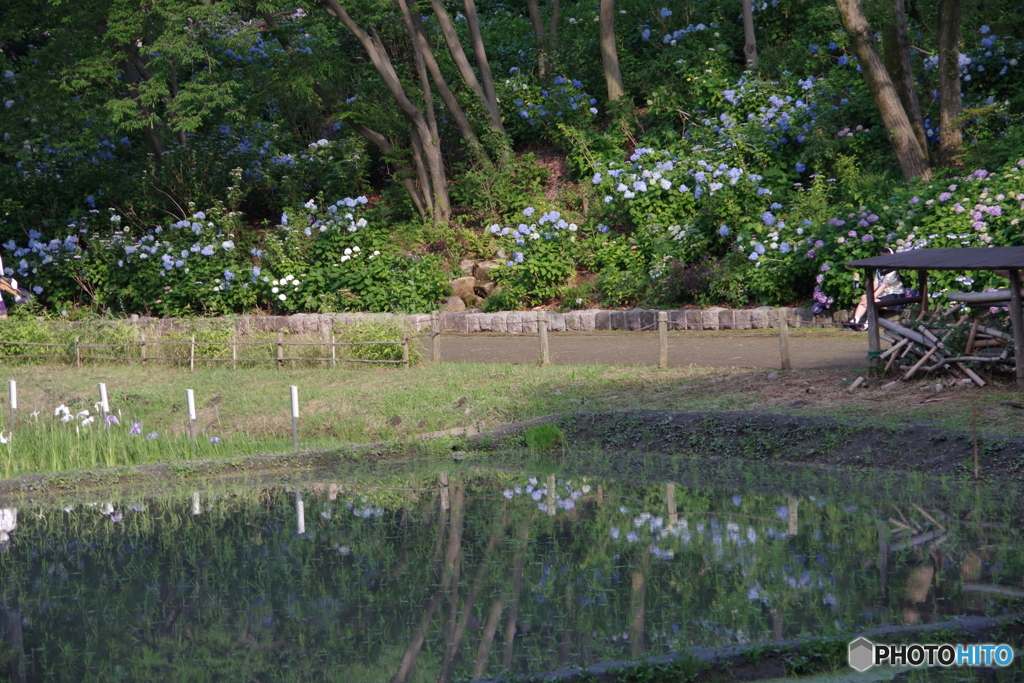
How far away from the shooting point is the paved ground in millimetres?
13672

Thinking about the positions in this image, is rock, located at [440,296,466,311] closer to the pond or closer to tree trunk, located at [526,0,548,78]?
tree trunk, located at [526,0,548,78]

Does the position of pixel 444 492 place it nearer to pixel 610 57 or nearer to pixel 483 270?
pixel 483 270

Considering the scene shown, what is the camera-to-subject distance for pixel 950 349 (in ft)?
36.3

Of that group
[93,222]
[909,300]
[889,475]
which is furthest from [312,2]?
[889,475]

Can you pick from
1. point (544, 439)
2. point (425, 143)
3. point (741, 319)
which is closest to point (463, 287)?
point (425, 143)

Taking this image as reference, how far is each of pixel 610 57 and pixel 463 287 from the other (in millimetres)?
5903

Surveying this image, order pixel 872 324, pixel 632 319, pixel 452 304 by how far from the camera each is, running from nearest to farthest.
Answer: pixel 872 324 → pixel 632 319 → pixel 452 304

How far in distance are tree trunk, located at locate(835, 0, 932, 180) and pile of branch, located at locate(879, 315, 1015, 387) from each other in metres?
6.30

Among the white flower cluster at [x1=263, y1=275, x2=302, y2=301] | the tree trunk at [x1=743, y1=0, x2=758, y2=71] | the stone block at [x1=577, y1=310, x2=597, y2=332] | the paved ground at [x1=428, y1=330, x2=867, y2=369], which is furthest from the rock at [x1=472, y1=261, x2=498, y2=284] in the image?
the tree trunk at [x1=743, y1=0, x2=758, y2=71]

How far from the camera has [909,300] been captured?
1188 centimetres

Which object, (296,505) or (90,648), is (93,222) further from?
(90,648)

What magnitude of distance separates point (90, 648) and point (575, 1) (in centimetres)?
2572

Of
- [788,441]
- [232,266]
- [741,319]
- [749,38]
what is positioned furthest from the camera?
[749,38]

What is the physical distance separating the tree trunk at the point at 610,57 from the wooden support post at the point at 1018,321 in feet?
42.6
